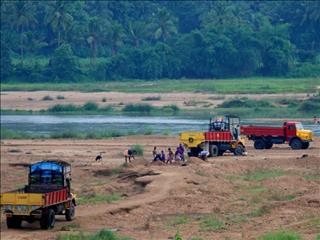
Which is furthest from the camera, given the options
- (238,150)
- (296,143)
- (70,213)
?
(296,143)

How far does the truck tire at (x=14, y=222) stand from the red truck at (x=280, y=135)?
25.4 m

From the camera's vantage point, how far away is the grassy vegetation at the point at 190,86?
341 feet

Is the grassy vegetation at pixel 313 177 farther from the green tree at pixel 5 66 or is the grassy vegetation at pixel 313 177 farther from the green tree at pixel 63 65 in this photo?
the green tree at pixel 5 66

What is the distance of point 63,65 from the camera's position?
123m

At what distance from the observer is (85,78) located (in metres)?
124

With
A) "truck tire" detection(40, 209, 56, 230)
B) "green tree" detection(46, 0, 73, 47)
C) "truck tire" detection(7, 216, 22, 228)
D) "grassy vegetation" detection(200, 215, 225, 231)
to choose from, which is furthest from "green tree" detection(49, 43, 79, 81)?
"truck tire" detection(40, 209, 56, 230)

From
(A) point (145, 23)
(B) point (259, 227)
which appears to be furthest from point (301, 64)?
(B) point (259, 227)

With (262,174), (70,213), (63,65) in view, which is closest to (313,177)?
(262,174)

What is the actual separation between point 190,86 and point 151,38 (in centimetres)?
2720

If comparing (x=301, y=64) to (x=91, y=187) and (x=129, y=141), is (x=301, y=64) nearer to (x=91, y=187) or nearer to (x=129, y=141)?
(x=129, y=141)

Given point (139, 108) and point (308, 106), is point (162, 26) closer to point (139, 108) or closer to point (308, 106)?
point (139, 108)

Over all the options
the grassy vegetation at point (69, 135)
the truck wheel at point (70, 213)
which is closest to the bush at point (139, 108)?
the grassy vegetation at point (69, 135)

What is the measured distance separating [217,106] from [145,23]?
45.3 metres

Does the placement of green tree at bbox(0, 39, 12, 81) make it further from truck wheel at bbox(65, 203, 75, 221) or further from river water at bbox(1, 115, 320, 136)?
truck wheel at bbox(65, 203, 75, 221)
